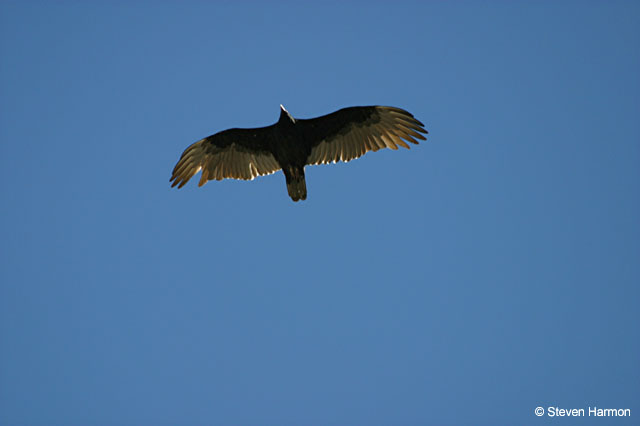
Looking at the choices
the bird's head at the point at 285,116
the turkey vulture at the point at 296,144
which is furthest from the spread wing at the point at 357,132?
the bird's head at the point at 285,116

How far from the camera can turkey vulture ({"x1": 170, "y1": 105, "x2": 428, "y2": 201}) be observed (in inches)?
445

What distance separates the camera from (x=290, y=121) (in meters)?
11.0

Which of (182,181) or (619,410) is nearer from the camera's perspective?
(182,181)

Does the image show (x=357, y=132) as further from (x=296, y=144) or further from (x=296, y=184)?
(x=296, y=184)

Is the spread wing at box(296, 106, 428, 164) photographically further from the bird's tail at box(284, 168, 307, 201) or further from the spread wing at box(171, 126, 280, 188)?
the spread wing at box(171, 126, 280, 188)

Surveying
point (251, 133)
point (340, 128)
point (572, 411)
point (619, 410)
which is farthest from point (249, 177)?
point (619, 410)

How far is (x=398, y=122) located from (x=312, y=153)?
1665 millimetres

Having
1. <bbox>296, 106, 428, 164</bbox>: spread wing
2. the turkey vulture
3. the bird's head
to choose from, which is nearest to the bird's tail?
the turkey vulture

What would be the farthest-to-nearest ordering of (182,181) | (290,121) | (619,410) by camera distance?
1. (619,410)
2. (182,181)
3. (290,121)

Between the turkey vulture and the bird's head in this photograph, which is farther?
the turkey vulture

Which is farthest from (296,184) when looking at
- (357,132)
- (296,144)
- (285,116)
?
(357,132)

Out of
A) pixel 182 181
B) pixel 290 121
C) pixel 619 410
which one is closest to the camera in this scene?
pixel 290 121

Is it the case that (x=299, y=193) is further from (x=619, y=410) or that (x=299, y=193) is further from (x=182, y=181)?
(x=619, y=410)

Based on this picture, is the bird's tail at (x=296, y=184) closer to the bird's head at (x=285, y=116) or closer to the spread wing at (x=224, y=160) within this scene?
the spread wing at (x=224, y=160)
